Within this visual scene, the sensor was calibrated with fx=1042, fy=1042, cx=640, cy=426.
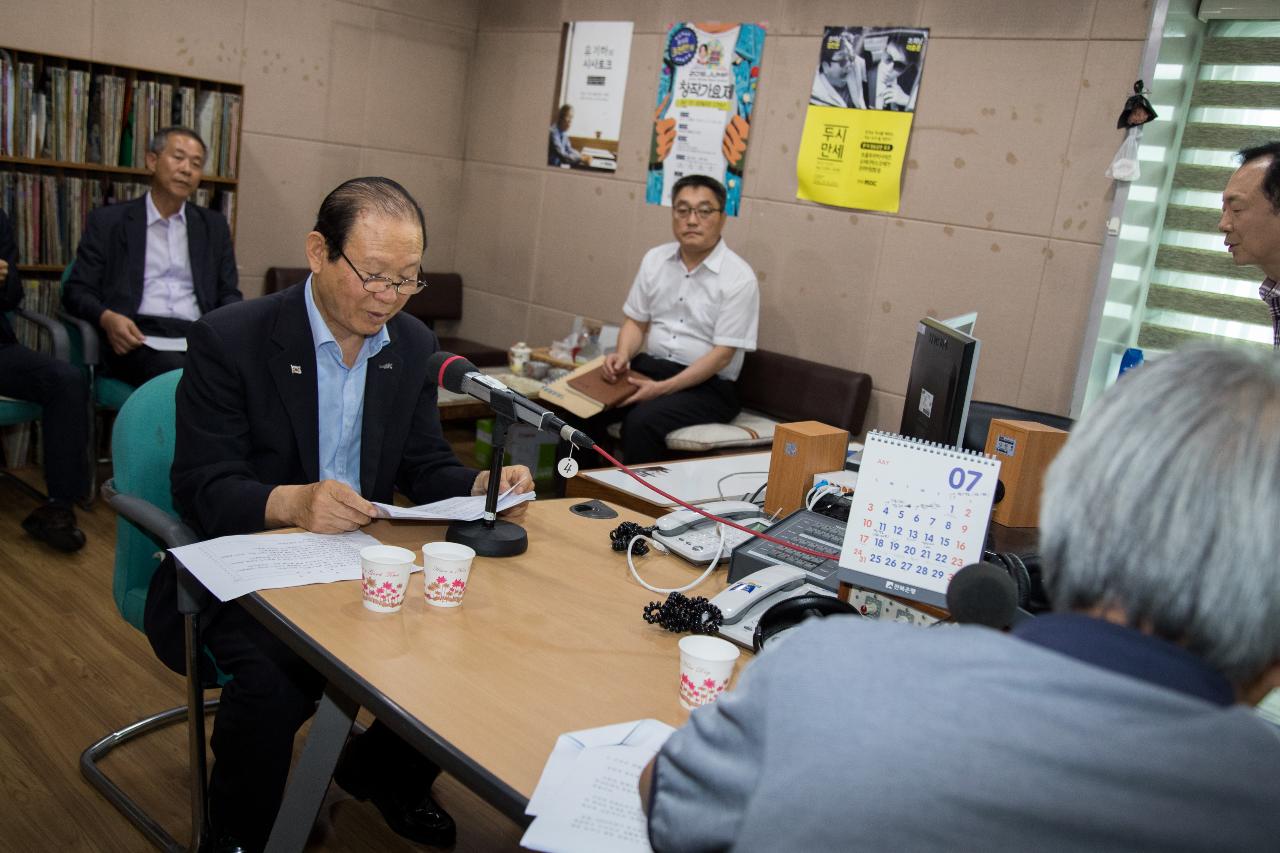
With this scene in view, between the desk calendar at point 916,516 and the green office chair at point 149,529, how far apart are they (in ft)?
3.86

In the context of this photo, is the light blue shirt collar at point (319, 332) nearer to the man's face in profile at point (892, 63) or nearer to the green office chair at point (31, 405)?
the green office chair at point (31, 405)

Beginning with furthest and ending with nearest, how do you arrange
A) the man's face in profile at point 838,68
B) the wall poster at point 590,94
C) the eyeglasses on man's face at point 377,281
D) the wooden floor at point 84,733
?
1. the wall poster at point 590,94
2. the man's face in profile at point 838,68
3. the wooden floor at point 84,733
4. the eyeglasses on man's face at point 377,281

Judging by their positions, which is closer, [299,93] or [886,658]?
[886,658]

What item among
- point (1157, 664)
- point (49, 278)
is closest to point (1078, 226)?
point (1157, 664)

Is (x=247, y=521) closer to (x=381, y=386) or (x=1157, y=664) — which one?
(x=381, y=386)

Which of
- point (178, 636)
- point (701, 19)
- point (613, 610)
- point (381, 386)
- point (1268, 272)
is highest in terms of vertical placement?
point (701, 19)

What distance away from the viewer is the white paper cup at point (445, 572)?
162 centimetres

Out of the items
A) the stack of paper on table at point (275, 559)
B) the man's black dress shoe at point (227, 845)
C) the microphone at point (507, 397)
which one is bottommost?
the man's black dress shoe at point (227, 845)

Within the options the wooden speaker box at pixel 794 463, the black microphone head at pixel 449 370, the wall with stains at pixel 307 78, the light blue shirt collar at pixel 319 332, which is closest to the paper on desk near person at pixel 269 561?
the black microphone head at pixel 449 370

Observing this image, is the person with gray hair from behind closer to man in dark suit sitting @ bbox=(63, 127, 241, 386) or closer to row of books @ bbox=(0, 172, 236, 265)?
man in dark suit sitting @ bbox=(63, 127, 241, 386)

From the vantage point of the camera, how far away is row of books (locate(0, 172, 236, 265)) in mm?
4305

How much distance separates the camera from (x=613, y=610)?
175cm

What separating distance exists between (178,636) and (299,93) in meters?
4.10

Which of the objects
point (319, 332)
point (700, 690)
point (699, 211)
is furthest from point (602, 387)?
point (700, 690)
